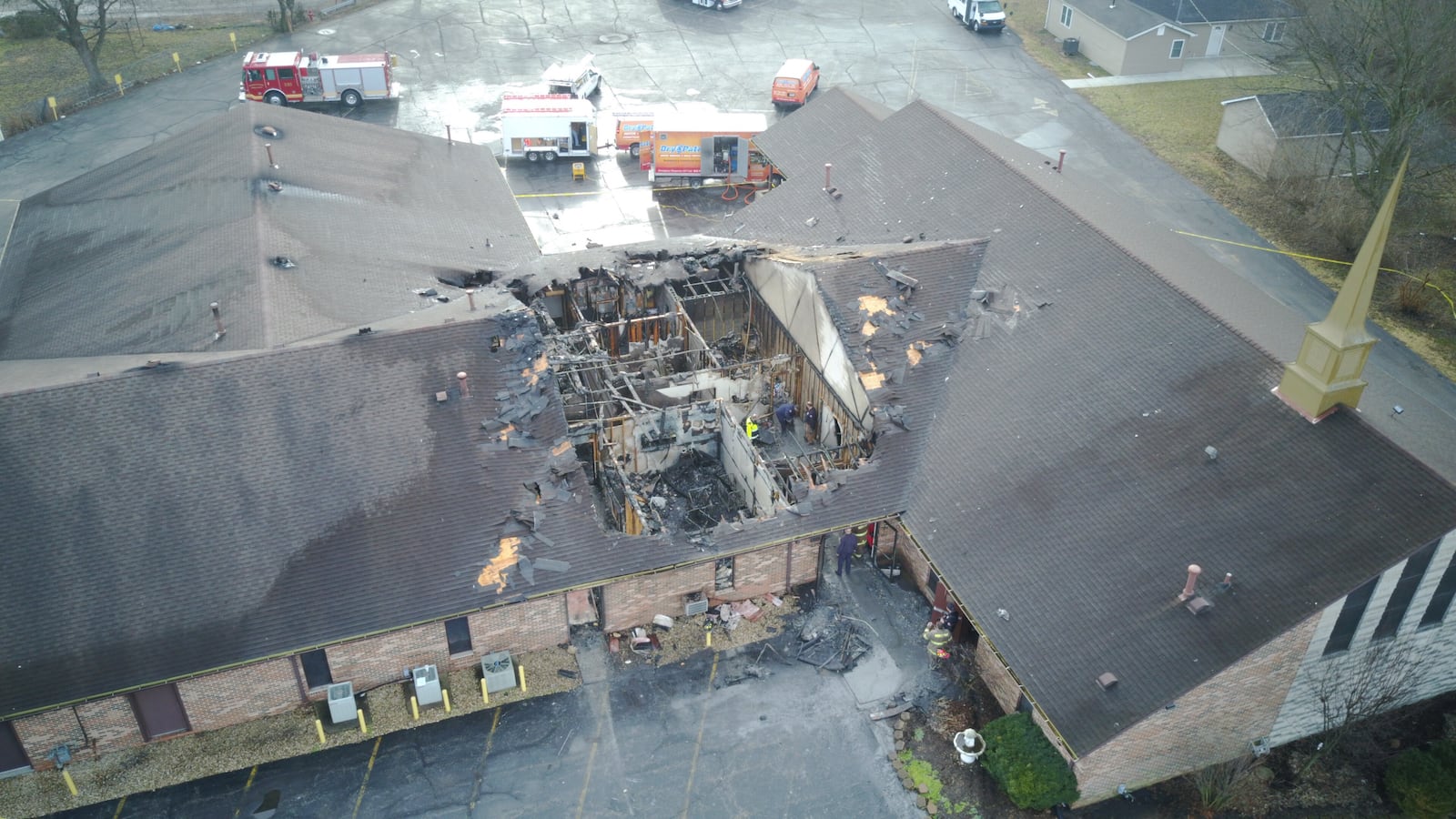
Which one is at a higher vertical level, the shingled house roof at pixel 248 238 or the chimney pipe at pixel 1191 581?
the shingled house roof at pixel 248 238

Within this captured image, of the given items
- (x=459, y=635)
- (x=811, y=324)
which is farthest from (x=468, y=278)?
(x=459, y=635)

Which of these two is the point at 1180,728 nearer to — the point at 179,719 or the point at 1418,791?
the point at 1418,791

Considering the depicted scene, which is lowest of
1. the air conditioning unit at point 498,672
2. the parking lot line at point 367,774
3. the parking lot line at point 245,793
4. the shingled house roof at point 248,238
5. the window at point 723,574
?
the parking lot line at point 367,774

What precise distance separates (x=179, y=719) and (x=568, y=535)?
10534 mm

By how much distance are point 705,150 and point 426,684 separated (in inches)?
1300

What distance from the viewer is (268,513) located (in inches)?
1130

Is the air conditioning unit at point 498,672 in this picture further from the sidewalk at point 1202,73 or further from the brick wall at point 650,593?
the sidewalk at point 1202,73

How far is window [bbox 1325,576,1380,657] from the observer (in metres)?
25.9

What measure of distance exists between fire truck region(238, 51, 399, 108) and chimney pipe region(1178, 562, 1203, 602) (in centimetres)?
5193

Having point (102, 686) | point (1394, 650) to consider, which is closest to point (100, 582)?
point (102, 686)

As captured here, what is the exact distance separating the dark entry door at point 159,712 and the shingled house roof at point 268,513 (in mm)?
1551

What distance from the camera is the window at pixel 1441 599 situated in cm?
2678

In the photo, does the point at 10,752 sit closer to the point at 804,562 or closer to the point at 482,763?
the point at 482,763

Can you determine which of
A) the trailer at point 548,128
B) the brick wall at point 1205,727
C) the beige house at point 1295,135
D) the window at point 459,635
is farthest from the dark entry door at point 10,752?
the beige house at point 1295,135
